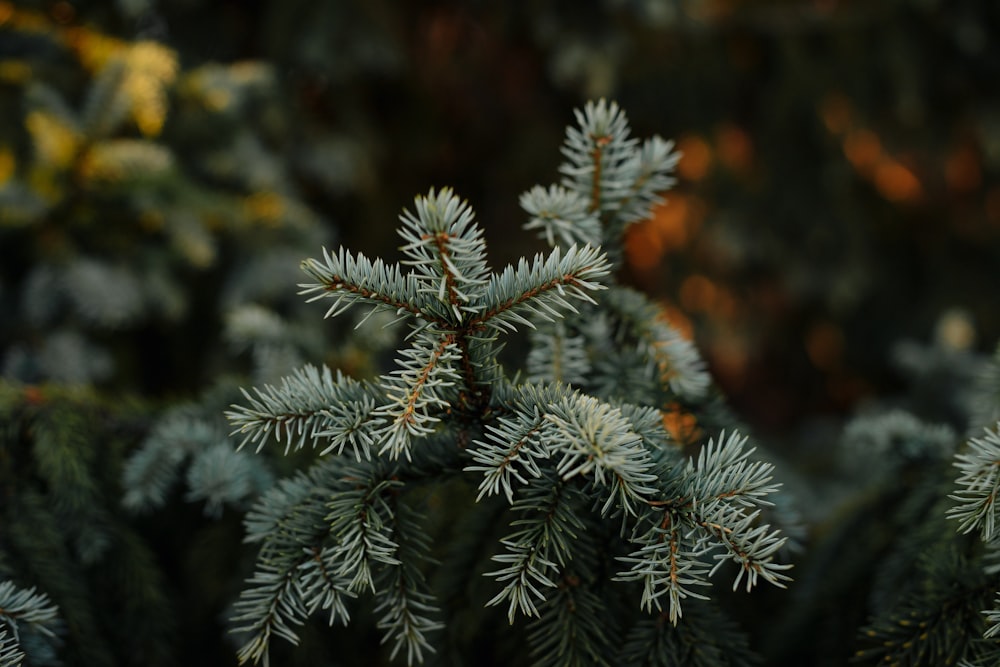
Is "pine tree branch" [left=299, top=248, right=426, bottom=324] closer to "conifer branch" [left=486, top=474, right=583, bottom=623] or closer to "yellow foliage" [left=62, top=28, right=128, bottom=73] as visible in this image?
"conifer branch" [left=486, top=474, right=583, bottom=623]

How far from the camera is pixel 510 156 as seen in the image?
259 cm

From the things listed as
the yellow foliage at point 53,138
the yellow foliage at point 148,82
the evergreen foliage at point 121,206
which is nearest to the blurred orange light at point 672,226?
the evergreen foliage at point 121,206

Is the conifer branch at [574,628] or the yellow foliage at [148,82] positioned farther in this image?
the yellow foliage at [148,82]

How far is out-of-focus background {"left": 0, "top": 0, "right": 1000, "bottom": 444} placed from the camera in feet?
4.90

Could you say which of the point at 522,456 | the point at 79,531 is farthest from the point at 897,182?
the point at 79,531

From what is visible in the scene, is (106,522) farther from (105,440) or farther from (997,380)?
(997,380)

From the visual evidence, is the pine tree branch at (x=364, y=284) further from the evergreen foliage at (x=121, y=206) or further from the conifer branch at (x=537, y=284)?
the evergreen foliage at (x=121, y=206)

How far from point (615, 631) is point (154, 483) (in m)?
0.61

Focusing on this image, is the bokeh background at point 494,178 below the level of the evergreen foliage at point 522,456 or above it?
above

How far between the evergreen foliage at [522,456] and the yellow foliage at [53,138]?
1064mm

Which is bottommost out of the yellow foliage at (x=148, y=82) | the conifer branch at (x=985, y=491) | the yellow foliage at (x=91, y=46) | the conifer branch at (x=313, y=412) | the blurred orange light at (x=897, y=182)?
the conifer branch at (x=313, y=412)

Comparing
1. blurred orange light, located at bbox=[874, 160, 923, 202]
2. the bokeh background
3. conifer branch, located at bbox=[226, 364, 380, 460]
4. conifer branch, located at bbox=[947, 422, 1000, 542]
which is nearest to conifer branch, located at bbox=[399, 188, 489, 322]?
conifer branch, located at bbox=[226, 364, 380, 460]

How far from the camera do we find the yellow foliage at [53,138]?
141cm

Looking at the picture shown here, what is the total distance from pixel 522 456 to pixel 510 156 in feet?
6.66
